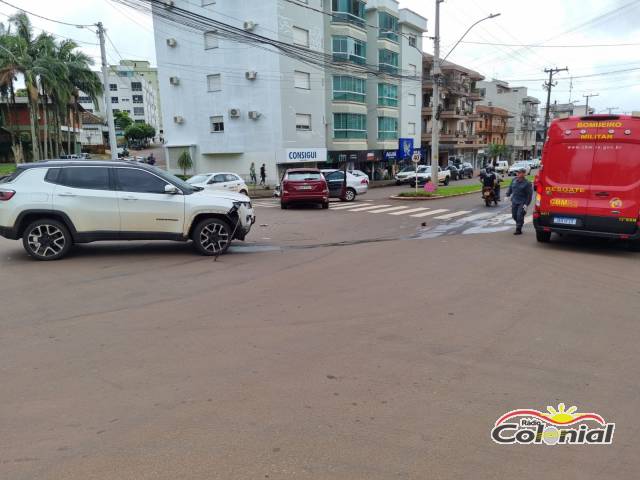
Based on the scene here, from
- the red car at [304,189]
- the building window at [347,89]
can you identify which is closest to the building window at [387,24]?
the building window at [347,89]

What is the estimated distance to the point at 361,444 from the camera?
3172mm

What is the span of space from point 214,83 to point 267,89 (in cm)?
Answer: 453

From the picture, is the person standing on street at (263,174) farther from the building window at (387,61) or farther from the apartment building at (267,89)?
the building window at (387,61)

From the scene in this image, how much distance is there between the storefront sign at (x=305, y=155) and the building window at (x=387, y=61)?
1353 centimetres

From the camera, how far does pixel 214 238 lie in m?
9.51

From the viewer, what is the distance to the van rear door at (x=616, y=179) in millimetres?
9500

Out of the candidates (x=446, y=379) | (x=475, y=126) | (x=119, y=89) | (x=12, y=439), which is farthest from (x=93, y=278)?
(x=119, y=89)

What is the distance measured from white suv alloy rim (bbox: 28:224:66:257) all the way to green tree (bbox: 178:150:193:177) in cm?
2768

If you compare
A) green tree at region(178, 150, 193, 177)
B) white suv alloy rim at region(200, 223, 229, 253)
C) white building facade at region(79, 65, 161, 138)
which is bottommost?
white suv alloy rim at region(200, 223, 229, 253)

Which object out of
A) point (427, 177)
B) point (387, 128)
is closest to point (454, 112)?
point (387, 128)

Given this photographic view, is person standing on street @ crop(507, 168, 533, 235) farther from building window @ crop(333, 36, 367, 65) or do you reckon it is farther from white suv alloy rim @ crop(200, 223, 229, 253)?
building window @ crop(333, 36, 367, 65)

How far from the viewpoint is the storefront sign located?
34250 millimetres

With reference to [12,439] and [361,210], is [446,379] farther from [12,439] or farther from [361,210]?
[361,210]

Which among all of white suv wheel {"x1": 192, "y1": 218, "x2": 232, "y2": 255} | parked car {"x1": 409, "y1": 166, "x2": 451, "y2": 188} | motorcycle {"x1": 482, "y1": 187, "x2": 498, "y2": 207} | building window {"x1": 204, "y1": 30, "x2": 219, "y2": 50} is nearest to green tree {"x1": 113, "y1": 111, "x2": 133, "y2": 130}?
building window {"x1": 204, "y1": 30, "x2": 219, "y2": 50}
